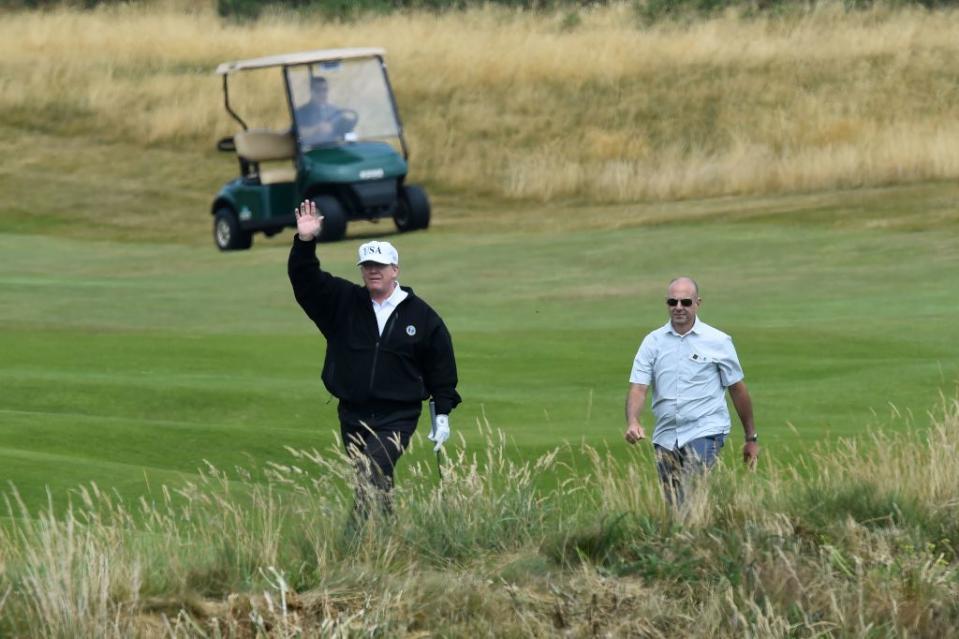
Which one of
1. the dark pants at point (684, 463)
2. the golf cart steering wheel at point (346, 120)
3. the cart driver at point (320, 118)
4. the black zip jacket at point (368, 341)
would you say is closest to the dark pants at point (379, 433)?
the black zip jacket at point (368, 341)

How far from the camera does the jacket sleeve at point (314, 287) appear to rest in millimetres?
8953

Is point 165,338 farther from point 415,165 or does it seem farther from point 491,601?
point 415,165

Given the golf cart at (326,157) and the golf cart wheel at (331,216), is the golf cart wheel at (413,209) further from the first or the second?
the golf cart wheel at (331,216)

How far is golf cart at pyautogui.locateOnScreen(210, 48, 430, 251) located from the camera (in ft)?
86.0

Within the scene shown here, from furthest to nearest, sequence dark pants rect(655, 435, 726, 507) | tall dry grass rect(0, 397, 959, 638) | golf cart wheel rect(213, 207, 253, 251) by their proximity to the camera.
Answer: golf cart wheel rect(213, 207, 253, 251), dark pants rect(655, 435, 726, 507), tall dry grass rect(0, 397, 959, 638)

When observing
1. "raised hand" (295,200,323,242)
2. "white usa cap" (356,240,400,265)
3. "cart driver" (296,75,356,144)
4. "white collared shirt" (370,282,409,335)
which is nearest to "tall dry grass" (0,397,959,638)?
"white collared shirt" (370,282,409,335)

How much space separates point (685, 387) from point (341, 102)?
19318 mm

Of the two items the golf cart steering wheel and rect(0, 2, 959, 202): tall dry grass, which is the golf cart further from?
rect(0, 2, 959, 202): tall dry grass

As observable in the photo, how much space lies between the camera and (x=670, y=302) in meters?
9.14

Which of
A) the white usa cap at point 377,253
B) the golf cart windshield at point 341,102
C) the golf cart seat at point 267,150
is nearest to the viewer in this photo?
the white usa cap at point 377,253

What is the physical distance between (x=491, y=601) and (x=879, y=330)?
915 centimetres

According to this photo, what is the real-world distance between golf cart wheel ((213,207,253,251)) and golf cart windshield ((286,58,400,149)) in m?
1.44

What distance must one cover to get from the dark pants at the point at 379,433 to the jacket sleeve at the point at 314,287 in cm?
42

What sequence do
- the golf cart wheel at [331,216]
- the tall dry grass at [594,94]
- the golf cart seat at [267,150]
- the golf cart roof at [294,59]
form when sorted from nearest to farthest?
the golf cart wheel at [331,216] < the golf cart roof at [294,59] < the golf cart seat at [267,150] < the tall dry grass at [594,94]
